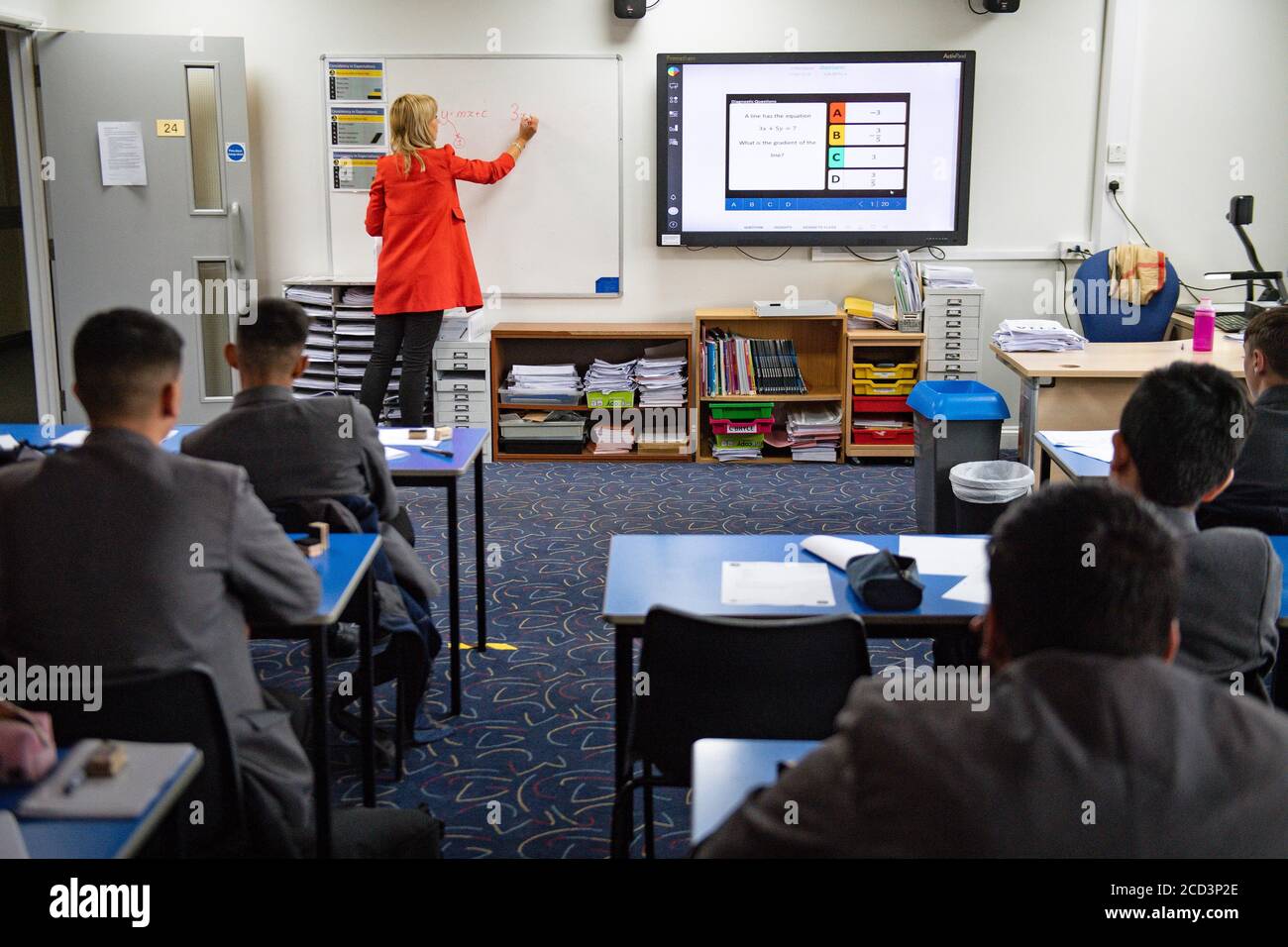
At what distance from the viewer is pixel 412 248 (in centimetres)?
603

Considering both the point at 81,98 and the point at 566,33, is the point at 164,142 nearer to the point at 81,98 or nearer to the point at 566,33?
the point at 81,98

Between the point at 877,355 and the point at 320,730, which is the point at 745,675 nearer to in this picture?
the point at 320,730

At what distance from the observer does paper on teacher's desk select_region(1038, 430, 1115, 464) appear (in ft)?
11.8

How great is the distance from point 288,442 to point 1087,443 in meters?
2.32

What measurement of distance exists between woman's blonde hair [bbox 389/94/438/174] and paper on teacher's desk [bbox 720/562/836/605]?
388 cm

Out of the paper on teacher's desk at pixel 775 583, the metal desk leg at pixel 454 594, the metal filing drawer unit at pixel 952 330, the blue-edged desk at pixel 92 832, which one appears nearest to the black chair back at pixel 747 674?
the paper on teacher's desk at pixel 775 583

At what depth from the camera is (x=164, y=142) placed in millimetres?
6500

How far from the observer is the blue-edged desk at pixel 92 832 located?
1.44 metres

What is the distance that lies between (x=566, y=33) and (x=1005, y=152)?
2391 mm

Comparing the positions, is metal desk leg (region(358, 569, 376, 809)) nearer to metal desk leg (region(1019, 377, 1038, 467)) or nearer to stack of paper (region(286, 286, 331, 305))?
metal desk leg (region(1019, 377, 1038, 467))

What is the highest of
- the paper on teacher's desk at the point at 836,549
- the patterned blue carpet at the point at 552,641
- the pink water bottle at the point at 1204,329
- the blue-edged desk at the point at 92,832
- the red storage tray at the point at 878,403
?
the pink water bottle at the point at 1204,329

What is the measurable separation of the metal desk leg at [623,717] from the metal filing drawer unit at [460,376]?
421 cm

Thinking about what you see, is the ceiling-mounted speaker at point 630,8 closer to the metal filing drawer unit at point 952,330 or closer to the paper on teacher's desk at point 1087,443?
the metal filing drawer unit at point 952,330
